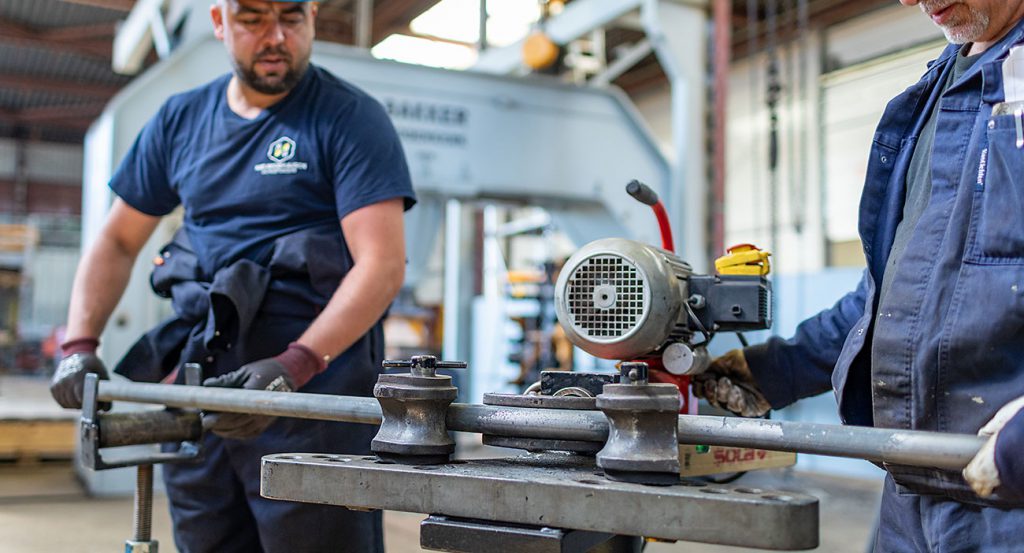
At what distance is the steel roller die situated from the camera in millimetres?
854

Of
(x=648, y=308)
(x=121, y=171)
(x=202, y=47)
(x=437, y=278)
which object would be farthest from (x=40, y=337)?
(x=648, y=308)

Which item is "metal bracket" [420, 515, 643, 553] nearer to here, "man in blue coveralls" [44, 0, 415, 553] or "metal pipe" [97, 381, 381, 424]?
"metal pipe" [97, 381, 381, 424]

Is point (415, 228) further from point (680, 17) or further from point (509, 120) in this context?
point (680, 17)

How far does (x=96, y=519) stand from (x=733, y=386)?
3.03 m

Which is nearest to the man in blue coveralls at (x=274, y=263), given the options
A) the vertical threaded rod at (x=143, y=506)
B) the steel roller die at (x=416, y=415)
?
the vertical threaded rod at (x=143, y=506)

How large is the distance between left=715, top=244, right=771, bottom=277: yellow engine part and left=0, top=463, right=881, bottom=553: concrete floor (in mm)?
1953

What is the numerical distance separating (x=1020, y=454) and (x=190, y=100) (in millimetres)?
1372

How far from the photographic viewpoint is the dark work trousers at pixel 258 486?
137 cm

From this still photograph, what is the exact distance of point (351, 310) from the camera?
1.36m

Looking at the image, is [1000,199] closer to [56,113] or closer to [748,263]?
[748,263]

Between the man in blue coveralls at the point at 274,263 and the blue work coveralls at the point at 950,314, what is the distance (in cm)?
72

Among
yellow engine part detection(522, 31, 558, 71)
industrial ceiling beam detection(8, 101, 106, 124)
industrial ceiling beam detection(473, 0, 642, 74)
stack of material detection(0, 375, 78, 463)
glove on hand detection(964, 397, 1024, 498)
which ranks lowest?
stack of material detection(0, 375, 78, 463)

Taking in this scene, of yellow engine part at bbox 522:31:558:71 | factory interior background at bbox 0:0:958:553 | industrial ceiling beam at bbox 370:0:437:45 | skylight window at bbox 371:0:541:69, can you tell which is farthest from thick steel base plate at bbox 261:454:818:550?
industrial ceiling beam at bbox 370:0:437:45

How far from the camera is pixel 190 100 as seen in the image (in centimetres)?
160
